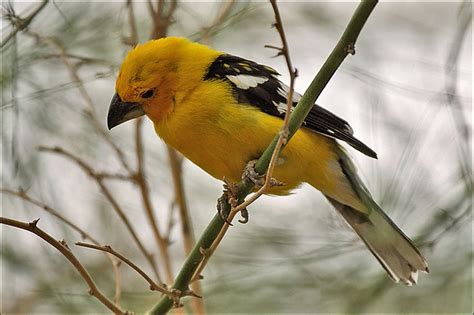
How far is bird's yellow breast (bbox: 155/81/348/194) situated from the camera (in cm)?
377

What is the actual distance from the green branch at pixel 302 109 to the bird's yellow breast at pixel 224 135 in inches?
23.5

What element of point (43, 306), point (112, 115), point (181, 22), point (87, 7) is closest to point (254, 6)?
point (181, 22)

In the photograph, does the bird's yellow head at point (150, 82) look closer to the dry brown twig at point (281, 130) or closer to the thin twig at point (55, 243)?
the dry brown twig at point (281, 130)

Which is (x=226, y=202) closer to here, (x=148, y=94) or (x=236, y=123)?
(x=236, y=123)

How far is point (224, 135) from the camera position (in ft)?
12.4

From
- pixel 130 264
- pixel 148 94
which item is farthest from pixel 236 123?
pixel 130 264

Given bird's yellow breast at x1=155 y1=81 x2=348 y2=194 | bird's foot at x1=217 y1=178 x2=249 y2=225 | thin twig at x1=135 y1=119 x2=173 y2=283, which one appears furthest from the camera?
thin twig at x1=135 y1=119 x2=173 y2=283

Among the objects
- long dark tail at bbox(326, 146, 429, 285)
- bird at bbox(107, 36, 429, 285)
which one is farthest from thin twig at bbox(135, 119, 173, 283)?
long dark tail at bbox(326, 146, 429, 285)

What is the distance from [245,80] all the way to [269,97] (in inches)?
6.8

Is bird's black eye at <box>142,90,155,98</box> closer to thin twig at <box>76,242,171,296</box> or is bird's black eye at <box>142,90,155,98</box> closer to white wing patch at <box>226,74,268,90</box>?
white wing patch at <box>226,74,268,90</box>

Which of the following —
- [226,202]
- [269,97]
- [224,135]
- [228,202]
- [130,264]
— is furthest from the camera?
[269,97]

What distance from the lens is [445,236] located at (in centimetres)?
418

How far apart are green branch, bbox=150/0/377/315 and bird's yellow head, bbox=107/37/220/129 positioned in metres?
1.04

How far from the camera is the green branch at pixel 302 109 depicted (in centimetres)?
242
